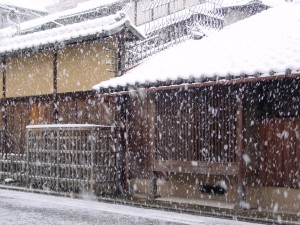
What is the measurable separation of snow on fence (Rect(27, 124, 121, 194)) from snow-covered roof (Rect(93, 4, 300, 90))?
4.86 ft

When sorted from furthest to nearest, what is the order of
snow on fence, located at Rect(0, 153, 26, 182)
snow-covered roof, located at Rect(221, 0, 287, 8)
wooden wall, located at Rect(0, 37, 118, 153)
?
snow-covered roof, located at Rect(221, 0, 287, 8) < snow on fence, located at Rect(0, 153, 26, 182) < wooden wall, located at Rect(0, 37, 118, 153)

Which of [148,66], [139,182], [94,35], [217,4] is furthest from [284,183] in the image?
[217,4]

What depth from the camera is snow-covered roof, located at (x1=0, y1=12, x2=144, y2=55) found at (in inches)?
571

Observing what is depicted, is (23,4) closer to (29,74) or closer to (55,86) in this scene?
(29,74)

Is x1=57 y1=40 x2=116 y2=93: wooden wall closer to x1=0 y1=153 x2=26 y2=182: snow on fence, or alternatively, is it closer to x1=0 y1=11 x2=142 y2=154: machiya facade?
x1=0 y1=11 x2=142 y2=154: machiya facade

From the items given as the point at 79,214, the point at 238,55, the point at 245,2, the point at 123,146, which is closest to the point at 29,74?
the point at 123,146

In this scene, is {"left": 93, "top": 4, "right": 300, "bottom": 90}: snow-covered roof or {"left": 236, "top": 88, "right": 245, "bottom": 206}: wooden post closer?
{"left": 93, "top": 4, "right": 300, "bottom": 90}: snow-covered roof

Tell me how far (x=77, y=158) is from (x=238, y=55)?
18.0ft

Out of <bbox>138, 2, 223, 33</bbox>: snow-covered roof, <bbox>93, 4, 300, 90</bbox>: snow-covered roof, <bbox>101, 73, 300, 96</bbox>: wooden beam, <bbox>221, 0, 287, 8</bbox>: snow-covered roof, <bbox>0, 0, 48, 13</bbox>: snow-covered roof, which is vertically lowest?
<bbox>101, 73, 300, 96</bbox>: wooden beam

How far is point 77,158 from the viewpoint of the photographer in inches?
534

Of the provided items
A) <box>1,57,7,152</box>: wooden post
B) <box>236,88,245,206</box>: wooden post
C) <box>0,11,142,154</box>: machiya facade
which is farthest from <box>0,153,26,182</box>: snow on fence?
<box>236,88,245,206</box>: wooden post

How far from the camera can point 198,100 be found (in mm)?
11961

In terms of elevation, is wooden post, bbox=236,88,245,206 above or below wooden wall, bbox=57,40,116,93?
below

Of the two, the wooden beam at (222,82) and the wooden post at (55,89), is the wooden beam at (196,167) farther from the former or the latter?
the wooden post at (55,89)
